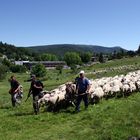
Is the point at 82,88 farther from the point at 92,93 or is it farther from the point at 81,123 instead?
the point at 81,123

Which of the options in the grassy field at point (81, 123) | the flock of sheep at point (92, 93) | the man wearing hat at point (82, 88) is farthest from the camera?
the flock of sheep at point (92, 93)

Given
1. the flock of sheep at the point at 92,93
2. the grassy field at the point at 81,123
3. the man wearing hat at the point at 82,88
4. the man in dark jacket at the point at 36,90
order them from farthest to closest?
1. the flock of sheep at the point at 92,93
2. the man in dark jacket at the point at 36,90
3. the man wearing hat at the point at 82,88
4. the grassy field at the point at 81,123

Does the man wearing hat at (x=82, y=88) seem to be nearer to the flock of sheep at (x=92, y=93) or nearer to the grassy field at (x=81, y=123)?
the grassy field at (x=81, y=123)

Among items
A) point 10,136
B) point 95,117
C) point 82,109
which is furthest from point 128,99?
point 10,136

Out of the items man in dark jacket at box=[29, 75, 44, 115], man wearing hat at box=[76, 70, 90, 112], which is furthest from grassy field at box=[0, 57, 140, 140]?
man wearing hat at box=[76, 70, 90, 112]

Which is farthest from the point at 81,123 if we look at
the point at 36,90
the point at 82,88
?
the point at 36,90

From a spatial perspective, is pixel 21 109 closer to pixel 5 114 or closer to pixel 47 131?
pixel 5 114

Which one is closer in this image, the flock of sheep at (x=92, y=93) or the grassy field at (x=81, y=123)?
the grassy field at (x=81, y=123)

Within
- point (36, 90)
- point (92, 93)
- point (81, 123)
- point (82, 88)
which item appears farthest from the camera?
point (92, 93)

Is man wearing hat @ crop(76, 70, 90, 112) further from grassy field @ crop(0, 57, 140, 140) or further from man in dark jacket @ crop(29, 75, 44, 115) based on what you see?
man in dark jacket @ crop(29, 75, 44, 115)

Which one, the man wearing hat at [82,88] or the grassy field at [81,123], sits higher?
the man wearing hat at [82,88]

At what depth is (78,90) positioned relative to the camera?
23.5 metres

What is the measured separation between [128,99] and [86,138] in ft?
24.4

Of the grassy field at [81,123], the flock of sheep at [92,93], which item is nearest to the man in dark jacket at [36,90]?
the grassy field at [81,123]
